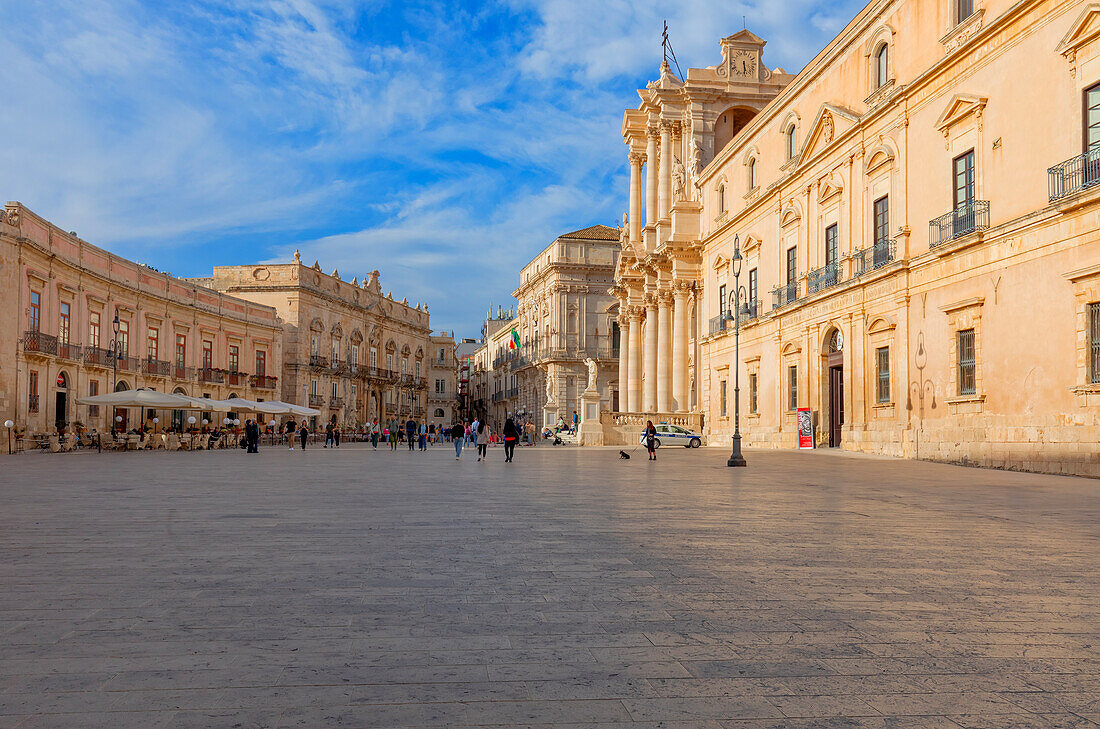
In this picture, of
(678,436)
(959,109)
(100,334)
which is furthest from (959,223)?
(100,334)

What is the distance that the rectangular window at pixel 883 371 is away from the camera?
24.6m

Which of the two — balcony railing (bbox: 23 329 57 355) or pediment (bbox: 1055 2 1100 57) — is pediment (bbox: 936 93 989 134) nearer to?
pediment (bbox: 1055 2 1100 57)

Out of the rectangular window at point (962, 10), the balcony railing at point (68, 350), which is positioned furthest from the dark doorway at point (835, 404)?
the balcony railing at point (68, 350)

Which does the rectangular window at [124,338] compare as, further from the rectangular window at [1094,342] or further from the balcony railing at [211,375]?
the rectangular window at [1094,342]

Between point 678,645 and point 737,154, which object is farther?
point 737,154

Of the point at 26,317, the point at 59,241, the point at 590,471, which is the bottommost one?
the point at 590,471

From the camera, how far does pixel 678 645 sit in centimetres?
418

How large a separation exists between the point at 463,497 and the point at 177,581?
261 inches

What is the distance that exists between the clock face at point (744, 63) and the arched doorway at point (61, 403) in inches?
1354

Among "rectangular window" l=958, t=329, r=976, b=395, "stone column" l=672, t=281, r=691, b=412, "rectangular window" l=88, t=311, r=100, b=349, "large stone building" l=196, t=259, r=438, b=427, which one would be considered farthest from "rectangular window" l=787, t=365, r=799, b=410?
"large stone building" l=196, t=259, r=438, b=427

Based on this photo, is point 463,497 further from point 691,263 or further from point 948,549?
point 691,263

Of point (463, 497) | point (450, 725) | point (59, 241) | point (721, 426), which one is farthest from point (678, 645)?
point (59, 241)

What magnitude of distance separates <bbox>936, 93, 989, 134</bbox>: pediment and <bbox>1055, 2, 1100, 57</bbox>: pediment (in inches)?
108

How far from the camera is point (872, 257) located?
25141 mm
